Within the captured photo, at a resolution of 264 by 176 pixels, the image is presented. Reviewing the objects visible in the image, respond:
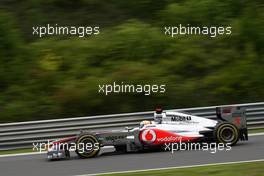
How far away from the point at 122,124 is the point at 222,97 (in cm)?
350

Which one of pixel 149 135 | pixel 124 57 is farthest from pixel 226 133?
pixel 124 57

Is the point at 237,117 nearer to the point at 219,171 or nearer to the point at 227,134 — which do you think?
the point at 227,134

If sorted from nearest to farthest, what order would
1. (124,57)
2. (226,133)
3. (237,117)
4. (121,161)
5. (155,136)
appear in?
(121,161)
(155,136)
(226,133)
(237,117)
(124,57)

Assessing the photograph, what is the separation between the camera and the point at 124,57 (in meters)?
16.2

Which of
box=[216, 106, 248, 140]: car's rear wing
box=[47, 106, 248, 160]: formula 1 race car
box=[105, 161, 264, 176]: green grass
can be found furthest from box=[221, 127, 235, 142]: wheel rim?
box=[105, 161, 264, 176]: green grass

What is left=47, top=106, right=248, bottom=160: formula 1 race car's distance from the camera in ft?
35.6

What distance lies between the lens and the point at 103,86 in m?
14.9

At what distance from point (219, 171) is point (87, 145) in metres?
2.91

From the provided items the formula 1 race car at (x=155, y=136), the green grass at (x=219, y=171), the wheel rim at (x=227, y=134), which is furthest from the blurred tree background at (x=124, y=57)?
the green grass at (x=219, y=171)

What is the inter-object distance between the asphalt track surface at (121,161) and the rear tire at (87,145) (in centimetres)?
14

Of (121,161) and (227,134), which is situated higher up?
(227,134)

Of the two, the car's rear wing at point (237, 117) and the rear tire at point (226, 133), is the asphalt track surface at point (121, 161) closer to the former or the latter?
the rear tire at point (226, 133)

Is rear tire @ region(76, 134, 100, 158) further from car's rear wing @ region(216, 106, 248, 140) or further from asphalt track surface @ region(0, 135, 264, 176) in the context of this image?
car's rear wing @ region(216, 106, 248, 140)

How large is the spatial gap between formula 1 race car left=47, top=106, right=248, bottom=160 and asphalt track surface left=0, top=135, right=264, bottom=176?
0.61 ft
